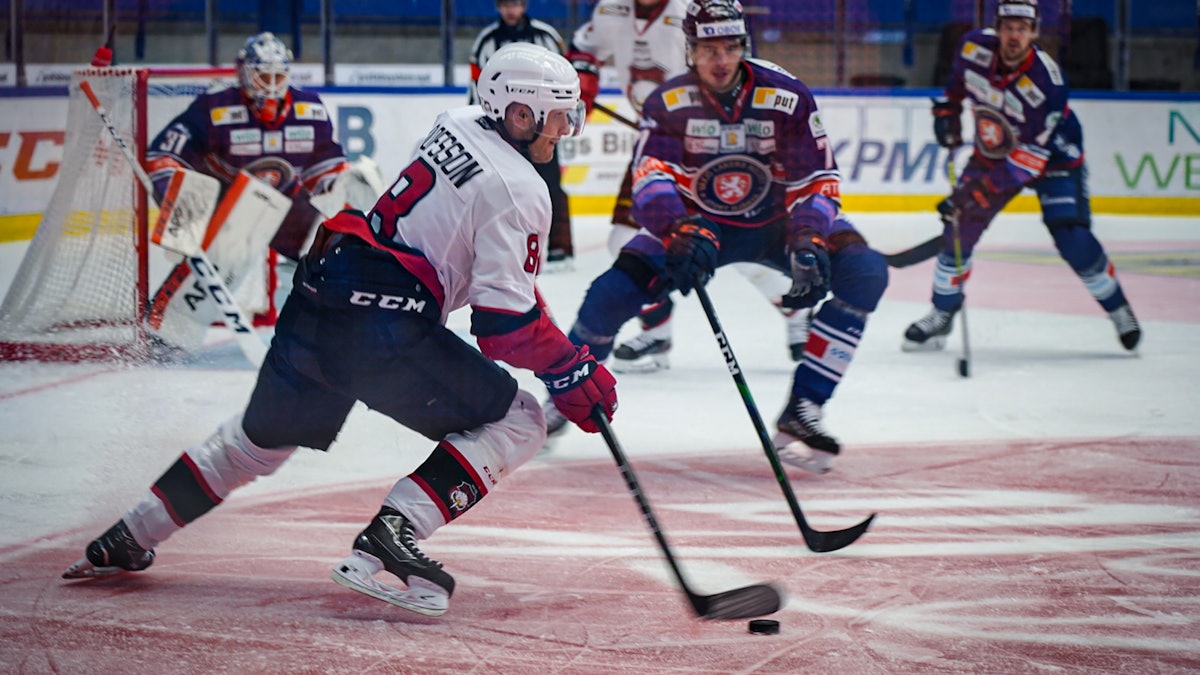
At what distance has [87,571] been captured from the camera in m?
2.55

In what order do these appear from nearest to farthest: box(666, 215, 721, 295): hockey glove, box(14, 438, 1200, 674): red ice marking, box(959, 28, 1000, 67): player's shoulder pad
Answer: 1. box(14, 438, 1200, 674): red ice marking
2. box(666, 215, 721, 295): hockey glove
3. box(959, 28, 1000, 67): player's shoulder pad

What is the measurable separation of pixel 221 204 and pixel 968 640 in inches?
131

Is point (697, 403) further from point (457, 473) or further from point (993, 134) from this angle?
point (457, 473)

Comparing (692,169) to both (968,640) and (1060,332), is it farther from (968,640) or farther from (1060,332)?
(1060,332)

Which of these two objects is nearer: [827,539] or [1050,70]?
Answer: [827,539]

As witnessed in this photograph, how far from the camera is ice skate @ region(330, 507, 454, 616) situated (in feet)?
7.70

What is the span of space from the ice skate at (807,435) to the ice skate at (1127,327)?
2.05m

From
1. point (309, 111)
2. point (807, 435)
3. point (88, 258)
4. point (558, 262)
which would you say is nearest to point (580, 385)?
point (807, 435)

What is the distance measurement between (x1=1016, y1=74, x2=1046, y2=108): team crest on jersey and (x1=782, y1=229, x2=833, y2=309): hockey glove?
1.99 m

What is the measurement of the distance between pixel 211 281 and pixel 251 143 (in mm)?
694

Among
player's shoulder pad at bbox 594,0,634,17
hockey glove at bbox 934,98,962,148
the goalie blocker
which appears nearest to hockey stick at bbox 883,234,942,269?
hockey glove at bbox 934,98,962,148

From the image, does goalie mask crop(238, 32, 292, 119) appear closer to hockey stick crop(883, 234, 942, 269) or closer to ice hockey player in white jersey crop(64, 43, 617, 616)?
hockey stick crop(883, 234, 942, 269)

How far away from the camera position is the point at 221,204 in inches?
193

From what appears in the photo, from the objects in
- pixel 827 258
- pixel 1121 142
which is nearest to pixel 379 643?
pixel 827 258
